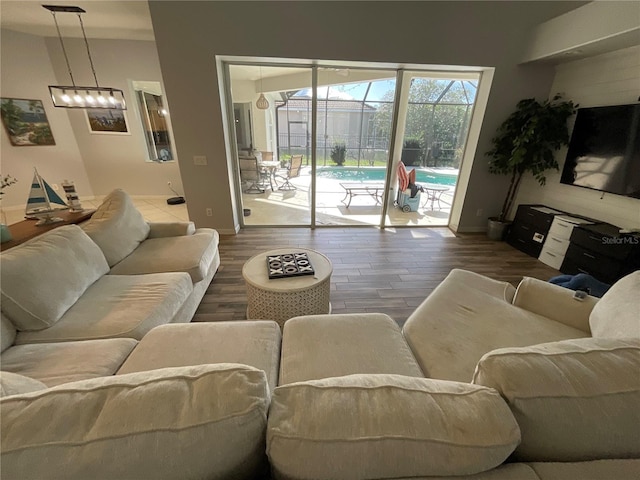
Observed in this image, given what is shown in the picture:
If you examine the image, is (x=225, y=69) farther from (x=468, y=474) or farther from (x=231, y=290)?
(x=468, y=474)

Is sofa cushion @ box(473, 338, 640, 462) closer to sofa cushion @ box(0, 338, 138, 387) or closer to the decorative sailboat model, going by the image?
sofa cushion @ box(0, 338, 138, 387)

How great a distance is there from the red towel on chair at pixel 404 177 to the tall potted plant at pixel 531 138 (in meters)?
1.13

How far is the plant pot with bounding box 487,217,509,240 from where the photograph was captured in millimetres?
3677

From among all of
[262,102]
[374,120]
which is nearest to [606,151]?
[374,120]

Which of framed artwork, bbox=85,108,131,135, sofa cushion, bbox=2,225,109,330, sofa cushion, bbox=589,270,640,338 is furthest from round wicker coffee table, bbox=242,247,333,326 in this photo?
framed artwork, bbox=85,108,131,135

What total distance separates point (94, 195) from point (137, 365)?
231 inches

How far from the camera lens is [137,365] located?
1.16 metres

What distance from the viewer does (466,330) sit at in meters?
1.40

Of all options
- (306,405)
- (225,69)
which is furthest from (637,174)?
(225,69)

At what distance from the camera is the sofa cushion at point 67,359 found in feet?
3.72

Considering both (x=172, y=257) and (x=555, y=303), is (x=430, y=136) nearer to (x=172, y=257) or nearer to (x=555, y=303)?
(x=555, y=303)

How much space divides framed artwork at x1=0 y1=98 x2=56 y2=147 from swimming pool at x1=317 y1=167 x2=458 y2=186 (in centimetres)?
499

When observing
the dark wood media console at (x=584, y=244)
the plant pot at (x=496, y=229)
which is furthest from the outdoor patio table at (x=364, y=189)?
the dark wood media console at (x=584, y=244)

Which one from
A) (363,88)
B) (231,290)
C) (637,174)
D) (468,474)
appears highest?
(363,88)
